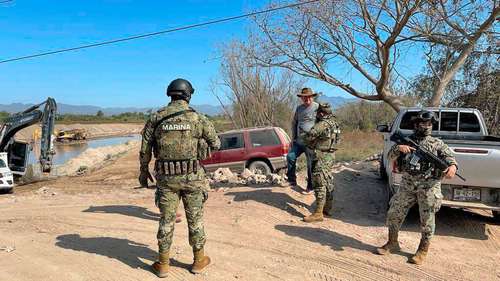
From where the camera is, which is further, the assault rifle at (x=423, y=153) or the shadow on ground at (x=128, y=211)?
the shadow on ground at (x=128, y=211)

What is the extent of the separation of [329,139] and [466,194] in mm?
2039

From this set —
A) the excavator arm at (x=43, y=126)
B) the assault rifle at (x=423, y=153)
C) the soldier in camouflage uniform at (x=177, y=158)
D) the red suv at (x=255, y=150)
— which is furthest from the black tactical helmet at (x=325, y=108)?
the excavator arm at (x=43, y=126)

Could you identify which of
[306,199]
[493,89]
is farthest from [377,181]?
[493,89]

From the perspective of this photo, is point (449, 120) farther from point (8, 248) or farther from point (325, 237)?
point (8, 248)

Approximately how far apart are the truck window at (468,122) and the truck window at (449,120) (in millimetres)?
115

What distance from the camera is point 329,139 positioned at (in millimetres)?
6402

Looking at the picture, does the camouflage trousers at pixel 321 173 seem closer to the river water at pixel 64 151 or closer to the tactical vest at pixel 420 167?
the tactical vest at pixel 420 167

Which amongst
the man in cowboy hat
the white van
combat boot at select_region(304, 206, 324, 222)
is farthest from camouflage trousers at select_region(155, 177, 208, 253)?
the white van

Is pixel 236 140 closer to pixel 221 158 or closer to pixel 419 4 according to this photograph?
pixel 221 158

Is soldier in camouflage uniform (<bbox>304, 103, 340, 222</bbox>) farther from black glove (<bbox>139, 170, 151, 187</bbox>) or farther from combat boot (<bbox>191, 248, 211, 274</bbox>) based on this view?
black glove (<bbox>139, 170, 151, 187</bbox>)

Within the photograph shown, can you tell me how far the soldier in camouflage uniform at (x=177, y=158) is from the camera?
14.0 ft

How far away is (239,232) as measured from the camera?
603 centimetres

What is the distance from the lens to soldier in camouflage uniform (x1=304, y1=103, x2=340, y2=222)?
21.0 feet

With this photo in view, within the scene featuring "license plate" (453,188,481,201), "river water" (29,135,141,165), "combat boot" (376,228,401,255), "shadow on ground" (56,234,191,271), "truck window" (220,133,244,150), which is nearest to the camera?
"shadow on ground" (56,234,191,271)
